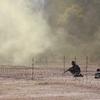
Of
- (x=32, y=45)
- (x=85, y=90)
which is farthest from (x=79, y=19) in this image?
(x=85, y=90)

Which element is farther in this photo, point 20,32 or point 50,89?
point 20,32

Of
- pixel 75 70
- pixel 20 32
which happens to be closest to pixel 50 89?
pixel 75 70

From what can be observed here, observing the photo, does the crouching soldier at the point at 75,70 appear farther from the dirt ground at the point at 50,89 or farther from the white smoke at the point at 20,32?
the white smoke at the point at 20,32

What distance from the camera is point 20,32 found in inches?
1852

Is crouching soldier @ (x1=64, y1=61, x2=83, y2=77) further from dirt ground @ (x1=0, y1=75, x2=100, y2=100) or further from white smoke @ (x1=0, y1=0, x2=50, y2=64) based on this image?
white smoke @ (x1=0, y1=0, x2=50, y2=64)

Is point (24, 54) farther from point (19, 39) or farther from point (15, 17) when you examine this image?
point (15, 17)

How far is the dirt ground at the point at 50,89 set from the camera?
701 inches

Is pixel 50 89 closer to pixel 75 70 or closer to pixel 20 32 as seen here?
pixel 75 70

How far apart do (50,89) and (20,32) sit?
26902mm

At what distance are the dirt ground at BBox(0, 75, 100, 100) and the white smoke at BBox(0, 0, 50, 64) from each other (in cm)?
1837

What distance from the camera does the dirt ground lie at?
58.4 feet

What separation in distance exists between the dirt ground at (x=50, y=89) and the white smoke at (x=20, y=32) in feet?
60.3

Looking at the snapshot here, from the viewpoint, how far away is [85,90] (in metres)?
20.3

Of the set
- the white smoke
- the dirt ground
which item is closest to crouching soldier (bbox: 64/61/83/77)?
the dirt ground
